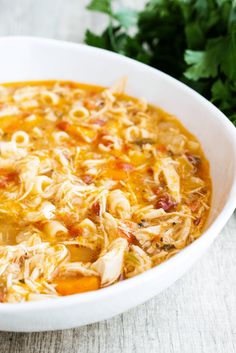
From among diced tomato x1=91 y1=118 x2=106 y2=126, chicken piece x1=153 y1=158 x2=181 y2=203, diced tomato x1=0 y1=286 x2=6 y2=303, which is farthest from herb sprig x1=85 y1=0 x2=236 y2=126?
diced tomato x1=0 y1=286 x2=6 y2=303

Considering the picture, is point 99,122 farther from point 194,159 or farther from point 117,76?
point 194,159

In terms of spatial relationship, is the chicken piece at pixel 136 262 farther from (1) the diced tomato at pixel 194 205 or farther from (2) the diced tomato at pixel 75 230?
(1) the diced tomato at pixel 194 205

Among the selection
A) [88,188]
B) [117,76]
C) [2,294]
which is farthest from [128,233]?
[117,76]

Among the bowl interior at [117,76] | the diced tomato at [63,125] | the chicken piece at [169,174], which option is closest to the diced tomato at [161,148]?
the chicken piece at [169,174]

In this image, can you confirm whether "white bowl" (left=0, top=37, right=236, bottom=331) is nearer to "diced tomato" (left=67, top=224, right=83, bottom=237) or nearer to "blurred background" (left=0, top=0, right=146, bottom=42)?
"diced tomato" (left=67, top=224, right=83, bottom=237)

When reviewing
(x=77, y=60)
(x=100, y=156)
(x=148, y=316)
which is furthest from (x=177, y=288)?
(x=77, y=60)

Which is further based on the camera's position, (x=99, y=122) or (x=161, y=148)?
(x=99, y=122)

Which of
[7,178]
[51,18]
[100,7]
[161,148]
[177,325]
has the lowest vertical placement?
[51,18]
